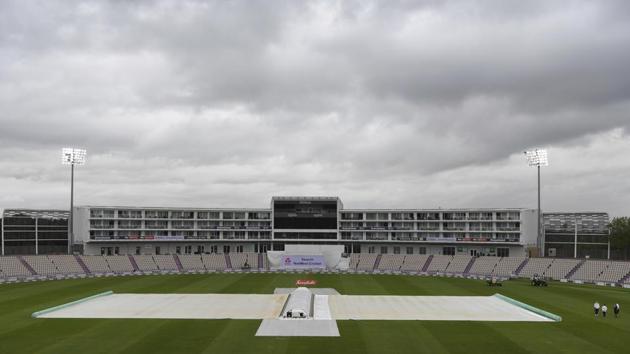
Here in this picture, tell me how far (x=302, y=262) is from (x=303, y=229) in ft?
47.8

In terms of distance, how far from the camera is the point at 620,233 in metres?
114

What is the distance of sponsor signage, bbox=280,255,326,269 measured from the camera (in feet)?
355

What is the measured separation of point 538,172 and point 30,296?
84.2 meters

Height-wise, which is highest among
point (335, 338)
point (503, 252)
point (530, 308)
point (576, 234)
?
point (576, 234)

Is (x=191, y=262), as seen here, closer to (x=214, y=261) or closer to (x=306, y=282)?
(x=214, y=261)

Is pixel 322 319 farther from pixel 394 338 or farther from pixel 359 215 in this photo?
pixel 359 215

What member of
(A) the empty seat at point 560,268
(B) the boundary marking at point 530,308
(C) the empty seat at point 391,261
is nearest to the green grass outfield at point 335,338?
(B) the boundary marking at point 530,308

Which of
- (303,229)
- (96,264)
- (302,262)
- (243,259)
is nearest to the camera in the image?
(96,264)

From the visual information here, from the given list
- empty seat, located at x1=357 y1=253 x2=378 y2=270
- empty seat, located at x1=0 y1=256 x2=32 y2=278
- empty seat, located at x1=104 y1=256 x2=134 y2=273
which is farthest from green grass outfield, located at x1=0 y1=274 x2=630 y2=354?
empty seat, located at x1=357 y1=253 x2=378 y2=270

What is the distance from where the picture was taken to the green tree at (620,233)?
113m

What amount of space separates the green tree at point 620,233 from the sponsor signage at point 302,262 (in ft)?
204

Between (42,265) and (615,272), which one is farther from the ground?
(615,272)

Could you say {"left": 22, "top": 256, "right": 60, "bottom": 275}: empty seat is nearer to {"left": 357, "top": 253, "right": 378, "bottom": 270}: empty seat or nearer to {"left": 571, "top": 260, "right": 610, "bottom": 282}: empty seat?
{"left": 357, "top": 253, "right": 378, "bottom": 270}: empty seat

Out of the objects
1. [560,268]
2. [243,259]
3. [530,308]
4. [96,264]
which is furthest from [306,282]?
[560,268]
